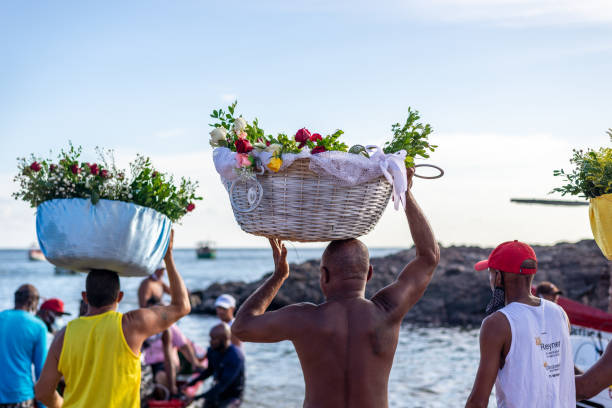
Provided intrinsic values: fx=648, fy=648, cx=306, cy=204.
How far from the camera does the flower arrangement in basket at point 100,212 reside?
13.8 ft

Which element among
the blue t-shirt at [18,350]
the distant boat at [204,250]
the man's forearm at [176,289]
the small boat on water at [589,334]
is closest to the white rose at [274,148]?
the man's forearm at [176,289]

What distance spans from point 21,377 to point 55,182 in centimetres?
292

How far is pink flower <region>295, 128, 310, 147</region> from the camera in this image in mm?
3314

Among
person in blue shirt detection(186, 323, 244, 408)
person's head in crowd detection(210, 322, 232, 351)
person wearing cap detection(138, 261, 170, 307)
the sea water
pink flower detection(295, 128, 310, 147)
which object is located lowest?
the sea water

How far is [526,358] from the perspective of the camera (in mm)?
3689

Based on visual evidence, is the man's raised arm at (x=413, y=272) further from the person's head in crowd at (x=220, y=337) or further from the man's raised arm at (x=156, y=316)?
the person's head in crowd at (x=220, y=337)

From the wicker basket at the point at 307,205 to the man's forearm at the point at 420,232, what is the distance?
25 cm

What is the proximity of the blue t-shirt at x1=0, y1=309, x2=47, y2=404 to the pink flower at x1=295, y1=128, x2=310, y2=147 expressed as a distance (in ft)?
14.3

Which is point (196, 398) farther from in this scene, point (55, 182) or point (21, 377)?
point (55, 182)

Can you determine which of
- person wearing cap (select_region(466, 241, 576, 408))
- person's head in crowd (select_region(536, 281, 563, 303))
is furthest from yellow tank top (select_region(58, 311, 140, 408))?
person's head in crowd (select_region(536, 281, 563, 303))

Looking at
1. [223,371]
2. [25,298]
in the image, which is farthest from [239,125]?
[223,371]

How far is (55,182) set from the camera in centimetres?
448

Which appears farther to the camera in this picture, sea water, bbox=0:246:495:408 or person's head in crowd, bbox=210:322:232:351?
sea water, bbox=0:246:495:408

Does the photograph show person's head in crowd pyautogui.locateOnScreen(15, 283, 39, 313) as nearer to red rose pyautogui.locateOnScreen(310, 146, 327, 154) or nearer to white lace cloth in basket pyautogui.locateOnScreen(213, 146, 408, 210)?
white lace cloth in basket pyautogui.locateOnScreen(213, 146, 408, 210)
